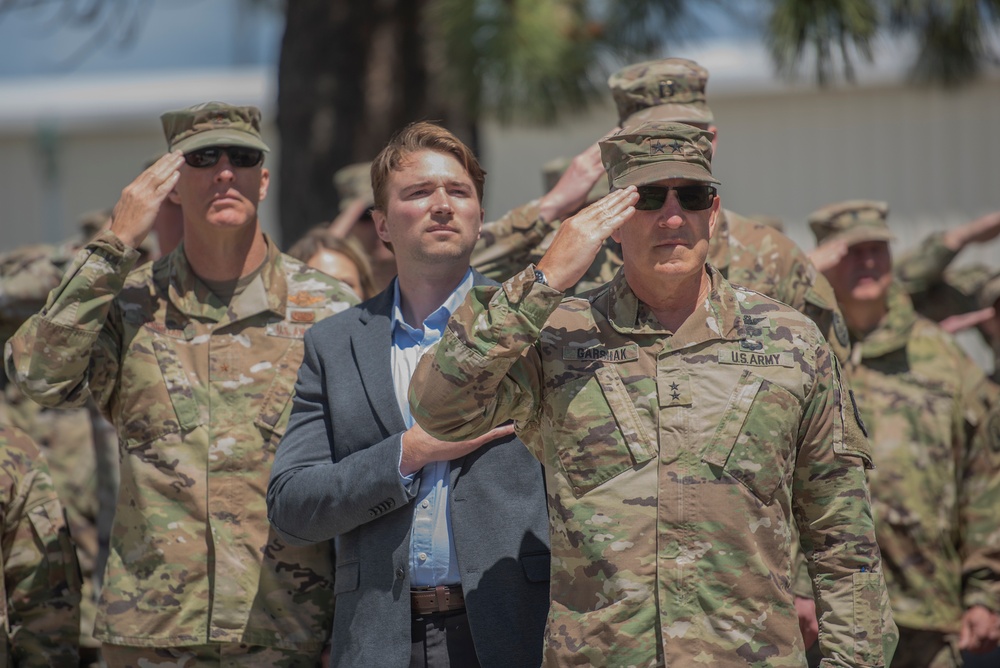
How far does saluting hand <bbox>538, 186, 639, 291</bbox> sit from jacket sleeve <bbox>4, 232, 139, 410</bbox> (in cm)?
147

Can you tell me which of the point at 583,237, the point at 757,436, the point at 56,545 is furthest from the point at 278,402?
the point at 757,436

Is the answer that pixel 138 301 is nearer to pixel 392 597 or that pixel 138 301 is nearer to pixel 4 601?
pixel 4 601

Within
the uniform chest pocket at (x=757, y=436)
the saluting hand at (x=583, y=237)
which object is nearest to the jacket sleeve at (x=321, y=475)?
the saluting hand at (x=583, y=237)

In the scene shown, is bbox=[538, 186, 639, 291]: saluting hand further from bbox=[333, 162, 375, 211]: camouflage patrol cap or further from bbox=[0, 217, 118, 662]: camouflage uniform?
bbox=[333, 162, 375, 211]: camouflage patrol cap

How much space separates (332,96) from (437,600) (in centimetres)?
561

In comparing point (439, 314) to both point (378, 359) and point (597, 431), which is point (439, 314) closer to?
point (378, 359)

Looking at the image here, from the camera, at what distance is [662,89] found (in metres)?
4.41

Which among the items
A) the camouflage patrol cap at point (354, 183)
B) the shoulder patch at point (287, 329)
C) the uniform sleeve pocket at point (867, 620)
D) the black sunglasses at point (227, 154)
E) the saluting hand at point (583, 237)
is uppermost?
the camouflage patrol cap at point (354, 183)

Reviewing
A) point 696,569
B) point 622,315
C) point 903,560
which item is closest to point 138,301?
point 622,315

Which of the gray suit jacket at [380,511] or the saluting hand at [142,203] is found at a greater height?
the saluting hand at [142,203]

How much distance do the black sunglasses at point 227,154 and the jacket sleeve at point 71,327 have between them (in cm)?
40

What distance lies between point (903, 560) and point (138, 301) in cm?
312

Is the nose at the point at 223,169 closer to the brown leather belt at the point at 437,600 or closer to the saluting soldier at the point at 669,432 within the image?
the saluting soldier at the point at 669,432

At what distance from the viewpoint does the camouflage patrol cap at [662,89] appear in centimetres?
440
